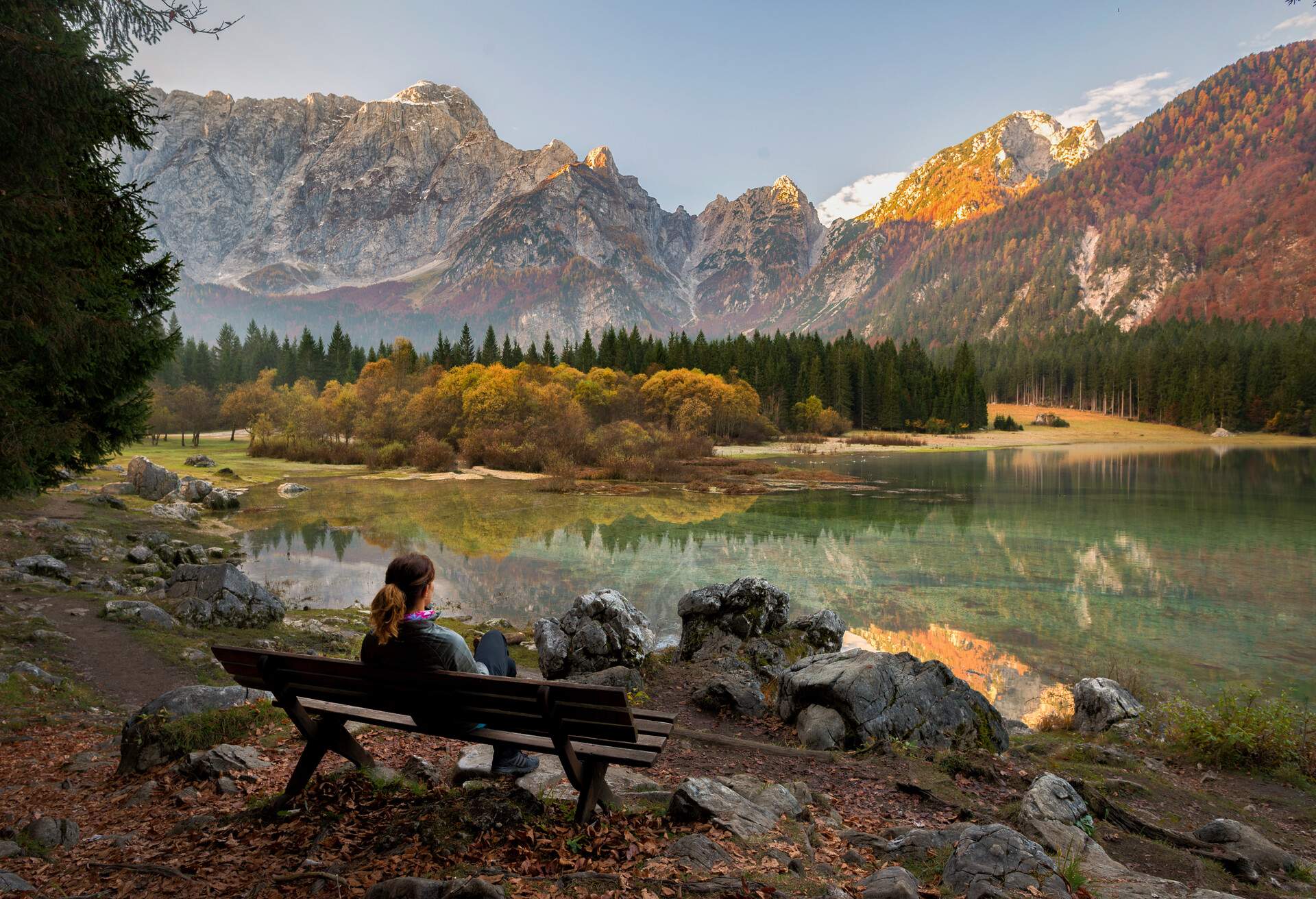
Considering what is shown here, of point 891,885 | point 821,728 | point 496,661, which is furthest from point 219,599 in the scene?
point 891,885

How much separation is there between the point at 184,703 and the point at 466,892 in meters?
5.63

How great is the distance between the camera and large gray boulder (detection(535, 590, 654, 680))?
11.1m

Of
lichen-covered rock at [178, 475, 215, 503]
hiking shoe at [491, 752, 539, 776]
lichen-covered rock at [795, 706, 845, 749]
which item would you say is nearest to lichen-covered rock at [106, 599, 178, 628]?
hiking shoe at [491, 752, 539, 776]

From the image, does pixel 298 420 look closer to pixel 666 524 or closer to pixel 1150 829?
pixel 666 524

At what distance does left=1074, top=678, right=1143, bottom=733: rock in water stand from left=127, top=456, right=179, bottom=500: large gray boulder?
41431 mm

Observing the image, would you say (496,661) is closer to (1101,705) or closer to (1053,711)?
A: (1101,705)

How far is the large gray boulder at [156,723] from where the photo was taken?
634cm

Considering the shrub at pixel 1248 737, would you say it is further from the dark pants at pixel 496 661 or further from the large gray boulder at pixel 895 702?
the dark pants at pixel 496 661

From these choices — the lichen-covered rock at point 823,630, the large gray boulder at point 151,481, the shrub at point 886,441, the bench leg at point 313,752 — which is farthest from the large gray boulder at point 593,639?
the shrub at point 886,441

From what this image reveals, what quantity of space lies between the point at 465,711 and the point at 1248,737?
9657 millimetres

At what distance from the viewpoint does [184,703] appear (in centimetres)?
746

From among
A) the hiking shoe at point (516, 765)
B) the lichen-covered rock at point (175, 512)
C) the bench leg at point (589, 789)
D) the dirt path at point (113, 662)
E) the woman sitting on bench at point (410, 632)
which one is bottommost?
the lichen-covered rock at point (175, 512)

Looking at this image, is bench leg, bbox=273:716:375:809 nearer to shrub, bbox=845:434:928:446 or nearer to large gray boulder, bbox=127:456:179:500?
large gray boulder, bbox=127:456:179:500

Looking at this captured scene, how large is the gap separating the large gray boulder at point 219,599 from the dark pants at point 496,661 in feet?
34.9
